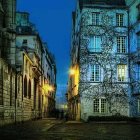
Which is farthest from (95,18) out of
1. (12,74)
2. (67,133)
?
(67,133)

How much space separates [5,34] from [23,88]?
7.56 m

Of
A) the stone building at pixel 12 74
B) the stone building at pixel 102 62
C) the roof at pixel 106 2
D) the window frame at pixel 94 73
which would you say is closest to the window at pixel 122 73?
the stone building at pixel 102 62

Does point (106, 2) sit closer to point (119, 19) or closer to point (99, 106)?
point (119, 19)

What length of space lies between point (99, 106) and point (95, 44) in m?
7.71

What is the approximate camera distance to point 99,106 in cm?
5119

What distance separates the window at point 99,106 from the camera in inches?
2005

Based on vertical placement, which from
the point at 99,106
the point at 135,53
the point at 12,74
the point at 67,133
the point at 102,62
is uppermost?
the point at 135,53

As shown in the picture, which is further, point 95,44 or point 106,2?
point 106,2

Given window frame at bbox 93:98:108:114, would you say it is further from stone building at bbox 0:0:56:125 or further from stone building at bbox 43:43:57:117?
stone building at bbox 43:43:57:117

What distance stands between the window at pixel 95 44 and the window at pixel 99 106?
6335 mm

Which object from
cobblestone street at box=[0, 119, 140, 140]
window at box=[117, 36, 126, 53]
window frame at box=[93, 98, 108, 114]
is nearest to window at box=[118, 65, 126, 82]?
window at box=[117, 36, 126, 53]

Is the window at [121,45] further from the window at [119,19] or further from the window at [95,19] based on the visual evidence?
the window at [95,19]

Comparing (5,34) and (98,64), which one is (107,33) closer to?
(98,64)

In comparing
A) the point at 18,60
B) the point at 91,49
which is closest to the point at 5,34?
the point at 18,60
